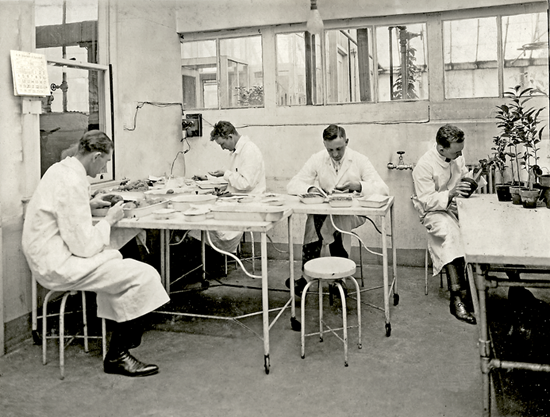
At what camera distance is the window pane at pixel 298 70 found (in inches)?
217

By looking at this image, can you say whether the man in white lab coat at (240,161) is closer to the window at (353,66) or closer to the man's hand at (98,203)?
the window at (353,66)

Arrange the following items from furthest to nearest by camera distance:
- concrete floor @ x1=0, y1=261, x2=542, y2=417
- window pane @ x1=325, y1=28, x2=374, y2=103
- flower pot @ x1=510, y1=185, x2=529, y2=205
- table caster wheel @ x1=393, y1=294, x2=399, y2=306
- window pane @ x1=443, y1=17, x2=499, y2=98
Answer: window pane @ x1=325, y1=28, x2=374, y2=103 < window pane @ x1=443, y1=17, x2=499, y2=98 < table caster wheel @ x1=393, y1=294, x2=399, y2=306 < flower pot @ x1=510, y1=185, x2=529, y2=205 < concrete floor @ x1=0, y1=261, x2=542, y2=417

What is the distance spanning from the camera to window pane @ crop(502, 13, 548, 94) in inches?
188

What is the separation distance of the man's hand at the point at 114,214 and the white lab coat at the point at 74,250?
23 cm

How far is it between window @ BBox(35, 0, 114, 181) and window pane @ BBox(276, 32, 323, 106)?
1844mm

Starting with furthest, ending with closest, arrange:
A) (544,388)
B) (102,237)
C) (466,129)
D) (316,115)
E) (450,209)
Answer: (316,115)
(466,129)
(450,209)
(102,237)
(544,388)

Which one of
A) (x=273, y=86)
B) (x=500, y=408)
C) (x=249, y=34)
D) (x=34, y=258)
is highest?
(x=249, y=34)

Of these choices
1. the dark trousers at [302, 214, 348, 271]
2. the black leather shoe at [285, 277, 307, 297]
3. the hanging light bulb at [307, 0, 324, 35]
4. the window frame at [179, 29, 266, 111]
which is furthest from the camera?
the window frame at [179, 29, 266, 111]

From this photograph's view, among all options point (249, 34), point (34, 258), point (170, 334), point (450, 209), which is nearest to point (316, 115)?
point (249, 34)

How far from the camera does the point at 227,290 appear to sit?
4652mm

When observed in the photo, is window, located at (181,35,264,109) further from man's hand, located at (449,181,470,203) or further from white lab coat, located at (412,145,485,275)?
man's hand, located at (449,181,470,203)

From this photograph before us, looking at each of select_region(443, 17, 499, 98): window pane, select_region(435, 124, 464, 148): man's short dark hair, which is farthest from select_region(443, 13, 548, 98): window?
select_region(435, 124, 464, 148): man's short dark hair

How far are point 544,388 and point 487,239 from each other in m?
0.85

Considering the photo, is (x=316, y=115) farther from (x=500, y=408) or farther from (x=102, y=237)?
(x=500, y=408)
